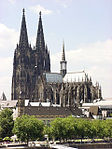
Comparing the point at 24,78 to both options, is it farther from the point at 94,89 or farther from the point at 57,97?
the point at 94,89

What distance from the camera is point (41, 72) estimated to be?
197125mm

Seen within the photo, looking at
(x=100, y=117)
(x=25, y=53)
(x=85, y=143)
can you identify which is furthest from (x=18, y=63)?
(x=85, y=143)

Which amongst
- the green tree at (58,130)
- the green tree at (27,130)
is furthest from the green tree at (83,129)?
the green tree at (27,130)

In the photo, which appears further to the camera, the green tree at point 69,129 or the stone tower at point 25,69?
the stone tower at point 25,69

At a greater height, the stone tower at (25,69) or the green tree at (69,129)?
the stone tower at (25,69)

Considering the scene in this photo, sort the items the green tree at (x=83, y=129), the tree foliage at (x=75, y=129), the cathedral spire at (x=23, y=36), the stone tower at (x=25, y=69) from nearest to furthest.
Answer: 1. the tree foliage at (x=75, y=129)
2. the green tree at (x=83, y=129)
3. the stone tower at (x=25, y=69)
4. the cathedral spire at (x=23, y=36)

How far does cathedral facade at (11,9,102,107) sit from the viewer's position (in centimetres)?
16838

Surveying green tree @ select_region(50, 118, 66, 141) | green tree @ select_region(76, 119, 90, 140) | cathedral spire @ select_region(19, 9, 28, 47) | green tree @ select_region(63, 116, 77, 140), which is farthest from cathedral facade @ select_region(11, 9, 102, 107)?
green tree @ select_region(50, 118, 66, 141)

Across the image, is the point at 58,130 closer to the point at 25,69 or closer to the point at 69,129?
the point at 69,129

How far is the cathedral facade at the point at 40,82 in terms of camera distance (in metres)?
168

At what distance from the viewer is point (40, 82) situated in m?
185

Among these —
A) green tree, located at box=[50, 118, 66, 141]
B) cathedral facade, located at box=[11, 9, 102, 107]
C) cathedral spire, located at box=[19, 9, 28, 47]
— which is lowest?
green tree, located at box=[50, 118, 66, 141]

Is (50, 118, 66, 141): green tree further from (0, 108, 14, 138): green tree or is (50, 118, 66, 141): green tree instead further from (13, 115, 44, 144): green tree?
(0, 108, 14, 138): green tree

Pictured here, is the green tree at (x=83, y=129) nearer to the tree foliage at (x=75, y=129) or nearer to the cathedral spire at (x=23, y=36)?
the tree foliage at (x=75, y=129)
